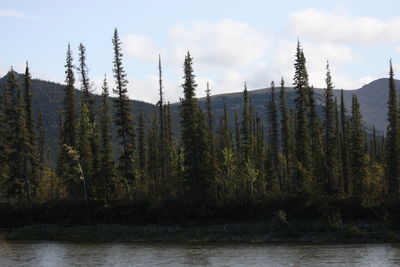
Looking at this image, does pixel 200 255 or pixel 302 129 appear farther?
pixel 302 129

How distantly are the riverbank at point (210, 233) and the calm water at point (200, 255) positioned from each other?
4278 millimetres

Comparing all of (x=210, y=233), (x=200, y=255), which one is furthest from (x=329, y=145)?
(x=200, y=255)

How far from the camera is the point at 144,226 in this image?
57031 millimetres

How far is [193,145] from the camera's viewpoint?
63125mm

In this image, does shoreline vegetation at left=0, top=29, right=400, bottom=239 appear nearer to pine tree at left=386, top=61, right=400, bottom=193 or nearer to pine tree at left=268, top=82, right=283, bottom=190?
pine tree at left=386, top=61, right=400, bottom=193

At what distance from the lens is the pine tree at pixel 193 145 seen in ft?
204

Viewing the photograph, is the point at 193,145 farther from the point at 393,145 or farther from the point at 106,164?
the point at 393,145

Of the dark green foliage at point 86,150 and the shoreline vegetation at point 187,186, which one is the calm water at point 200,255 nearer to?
the shoreline vegetation at point 187,186

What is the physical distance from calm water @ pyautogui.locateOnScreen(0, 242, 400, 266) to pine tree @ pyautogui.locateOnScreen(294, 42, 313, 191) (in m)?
21.1

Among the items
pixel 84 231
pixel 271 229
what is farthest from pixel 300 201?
pixel 84 231

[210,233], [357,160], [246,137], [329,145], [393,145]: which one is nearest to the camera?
[210,233]

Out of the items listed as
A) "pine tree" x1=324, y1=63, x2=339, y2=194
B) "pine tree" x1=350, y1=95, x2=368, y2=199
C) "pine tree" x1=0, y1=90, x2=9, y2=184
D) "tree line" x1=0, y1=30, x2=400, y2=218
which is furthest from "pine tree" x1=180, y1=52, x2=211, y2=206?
"pine tree" x1=0, y1=90, x2=9, y2=184

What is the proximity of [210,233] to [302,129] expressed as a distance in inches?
860

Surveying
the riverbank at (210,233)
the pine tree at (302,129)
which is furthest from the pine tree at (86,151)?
the pine tree at (302,129)
